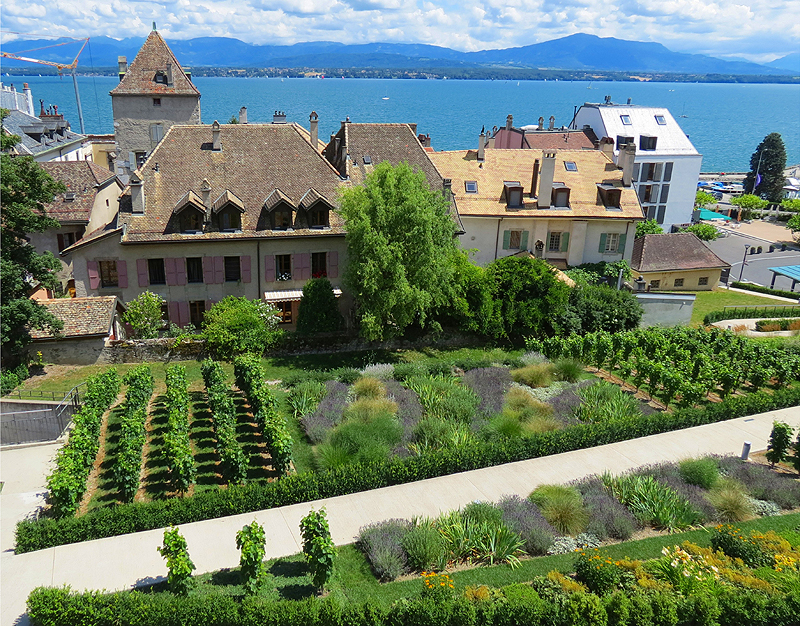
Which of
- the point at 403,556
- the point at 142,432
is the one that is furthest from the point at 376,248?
the point at 403,556

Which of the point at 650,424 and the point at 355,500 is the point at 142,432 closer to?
the point at 355,500

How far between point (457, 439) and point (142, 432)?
457 inches

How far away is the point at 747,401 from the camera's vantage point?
91.5 feet

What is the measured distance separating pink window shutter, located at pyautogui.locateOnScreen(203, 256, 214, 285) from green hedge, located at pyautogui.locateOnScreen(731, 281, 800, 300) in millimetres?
47132

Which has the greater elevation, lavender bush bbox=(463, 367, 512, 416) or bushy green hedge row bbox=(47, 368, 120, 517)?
bushy green hedge row bbox=(47, 368, 120, 517)

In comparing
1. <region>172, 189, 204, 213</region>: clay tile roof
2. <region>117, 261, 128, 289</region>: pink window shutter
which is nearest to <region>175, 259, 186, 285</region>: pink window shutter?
<region>117, 261, 128, 289</region>: pink window shutter

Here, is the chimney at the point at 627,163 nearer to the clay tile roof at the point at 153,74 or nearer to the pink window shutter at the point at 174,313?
the clay tile roof at the point at 153,74

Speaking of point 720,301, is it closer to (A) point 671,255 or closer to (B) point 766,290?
(A) point 671,255

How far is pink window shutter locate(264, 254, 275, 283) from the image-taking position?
36.1 metres

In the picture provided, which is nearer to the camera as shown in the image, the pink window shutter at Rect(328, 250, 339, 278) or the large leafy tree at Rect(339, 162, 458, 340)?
the large leafy tree at Rect(339, 162, 458, 340)

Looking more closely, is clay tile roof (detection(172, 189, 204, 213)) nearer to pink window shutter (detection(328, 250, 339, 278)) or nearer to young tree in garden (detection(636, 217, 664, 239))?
pink window shutter (detection(328, 250, 339, 278))

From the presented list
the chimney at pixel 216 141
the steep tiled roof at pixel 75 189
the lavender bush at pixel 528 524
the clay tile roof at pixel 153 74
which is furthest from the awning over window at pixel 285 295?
the clay tile roof at pixel 153 74

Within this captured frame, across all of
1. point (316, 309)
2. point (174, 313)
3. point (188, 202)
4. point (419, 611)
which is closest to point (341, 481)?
point (419, 611)

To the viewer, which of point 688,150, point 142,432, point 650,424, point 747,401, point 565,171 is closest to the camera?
point 142,432
